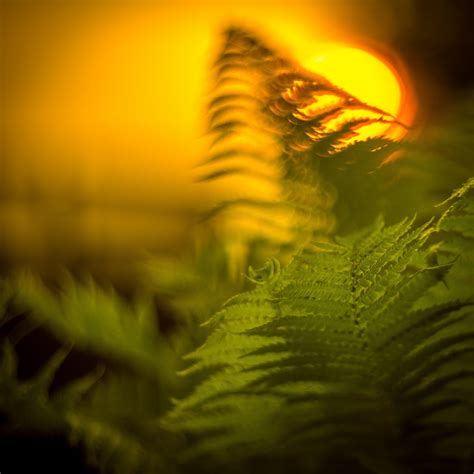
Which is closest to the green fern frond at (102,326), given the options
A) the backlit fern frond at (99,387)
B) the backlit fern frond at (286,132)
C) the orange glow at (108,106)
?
the backlit fern frond at (99,387)

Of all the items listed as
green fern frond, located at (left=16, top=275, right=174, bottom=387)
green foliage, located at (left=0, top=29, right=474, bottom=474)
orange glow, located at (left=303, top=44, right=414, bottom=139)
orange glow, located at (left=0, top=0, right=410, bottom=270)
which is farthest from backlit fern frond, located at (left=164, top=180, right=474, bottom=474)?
orange glow, located at (left=0, top=0, right=410, bottom=270)

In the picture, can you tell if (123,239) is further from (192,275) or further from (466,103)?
(466,103)

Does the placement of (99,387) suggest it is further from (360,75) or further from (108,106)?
(108,106)

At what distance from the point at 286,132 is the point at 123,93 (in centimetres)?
214

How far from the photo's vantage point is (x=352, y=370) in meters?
0.24

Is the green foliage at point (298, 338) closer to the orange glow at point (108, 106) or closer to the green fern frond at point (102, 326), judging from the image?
the green fern frond at point (102, 326)

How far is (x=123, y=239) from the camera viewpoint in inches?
78.4

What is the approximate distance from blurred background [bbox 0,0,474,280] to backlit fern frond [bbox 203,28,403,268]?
1.50 m

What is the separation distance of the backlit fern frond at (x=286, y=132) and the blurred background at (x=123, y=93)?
150 cm

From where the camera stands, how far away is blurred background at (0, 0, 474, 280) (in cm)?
193

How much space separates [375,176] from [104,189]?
199cm

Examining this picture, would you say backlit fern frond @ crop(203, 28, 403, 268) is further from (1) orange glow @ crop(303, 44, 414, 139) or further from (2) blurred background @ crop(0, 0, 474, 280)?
(2) blurred background @ crop(0, 0, 474, 280)

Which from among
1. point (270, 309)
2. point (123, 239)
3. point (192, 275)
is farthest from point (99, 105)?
point (270, 309)

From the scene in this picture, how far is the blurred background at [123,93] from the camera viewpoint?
1.93 m
